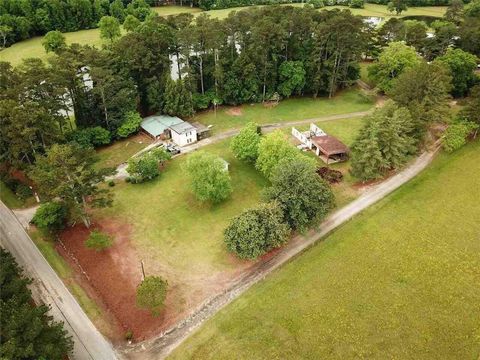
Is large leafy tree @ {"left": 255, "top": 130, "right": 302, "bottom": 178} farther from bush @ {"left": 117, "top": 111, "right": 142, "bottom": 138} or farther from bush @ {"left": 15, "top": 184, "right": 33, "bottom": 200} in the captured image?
bush @ {"left": 15, "top": 184, "right": 33, "bottom": 200}

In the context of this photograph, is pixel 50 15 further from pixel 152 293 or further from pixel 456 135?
pixel 456 135

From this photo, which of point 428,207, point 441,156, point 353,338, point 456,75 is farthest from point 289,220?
point 456,75

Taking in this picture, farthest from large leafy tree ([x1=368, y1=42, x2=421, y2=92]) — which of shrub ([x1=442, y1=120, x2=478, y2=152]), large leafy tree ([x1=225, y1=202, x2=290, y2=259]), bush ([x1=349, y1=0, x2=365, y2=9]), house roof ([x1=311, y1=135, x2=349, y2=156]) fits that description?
bush ([x1=349, y1=0, x2=365, y2=9])

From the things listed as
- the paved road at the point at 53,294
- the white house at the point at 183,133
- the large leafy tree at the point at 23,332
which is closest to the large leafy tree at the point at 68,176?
the paved road at the point at 53,294

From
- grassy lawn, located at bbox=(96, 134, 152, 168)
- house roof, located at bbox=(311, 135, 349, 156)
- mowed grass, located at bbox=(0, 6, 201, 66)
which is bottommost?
grassy lawn, located at bbox=(96, 134, 152, 168)

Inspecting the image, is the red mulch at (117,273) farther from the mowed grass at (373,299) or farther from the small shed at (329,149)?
the small shed at (329,149)
